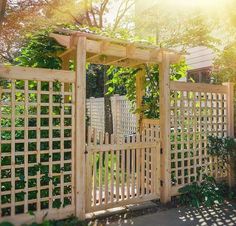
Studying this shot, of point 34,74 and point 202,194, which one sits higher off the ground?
point 34,74

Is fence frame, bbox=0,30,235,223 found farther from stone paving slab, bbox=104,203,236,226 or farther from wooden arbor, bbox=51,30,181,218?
stone paving slab, bbox=104,203,236,226

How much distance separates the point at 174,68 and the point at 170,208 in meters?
2.74

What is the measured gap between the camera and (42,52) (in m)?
4.76

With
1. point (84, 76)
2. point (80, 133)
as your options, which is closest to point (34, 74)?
point (84, 76)

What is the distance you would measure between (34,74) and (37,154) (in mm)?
1029

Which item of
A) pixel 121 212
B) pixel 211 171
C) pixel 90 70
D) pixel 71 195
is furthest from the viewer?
pixel 90 70

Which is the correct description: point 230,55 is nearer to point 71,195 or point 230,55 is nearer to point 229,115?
point 229,115

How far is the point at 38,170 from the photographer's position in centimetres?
405

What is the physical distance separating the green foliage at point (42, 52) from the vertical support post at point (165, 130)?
169 centimetres

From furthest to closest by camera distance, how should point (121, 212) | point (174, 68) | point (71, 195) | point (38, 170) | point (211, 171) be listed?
point (174, 68) < point (211, 171) < point (121, 212) < point (71, 195) < point (38, 170)

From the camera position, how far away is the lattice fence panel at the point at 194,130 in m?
5.45

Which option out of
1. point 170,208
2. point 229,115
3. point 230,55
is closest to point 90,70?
point 230,55

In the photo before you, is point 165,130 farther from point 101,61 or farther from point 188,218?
point 101,61

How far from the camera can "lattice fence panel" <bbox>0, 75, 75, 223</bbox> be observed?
3924mm
